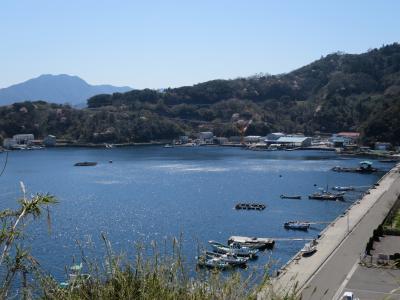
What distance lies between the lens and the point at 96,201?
31062 millimetres

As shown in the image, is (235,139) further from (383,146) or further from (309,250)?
(309,250)

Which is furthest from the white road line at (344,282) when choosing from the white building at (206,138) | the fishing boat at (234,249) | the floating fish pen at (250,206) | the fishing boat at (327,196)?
the white building at (206,138)

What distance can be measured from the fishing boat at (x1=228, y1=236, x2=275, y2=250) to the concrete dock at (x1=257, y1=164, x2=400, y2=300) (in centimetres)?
193

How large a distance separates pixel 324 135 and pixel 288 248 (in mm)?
62918

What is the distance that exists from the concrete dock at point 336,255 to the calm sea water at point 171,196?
115 cm

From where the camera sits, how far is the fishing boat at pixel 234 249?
60.6ft

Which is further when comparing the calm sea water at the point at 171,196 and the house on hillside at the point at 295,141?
the house on hillside at the point at 295,141

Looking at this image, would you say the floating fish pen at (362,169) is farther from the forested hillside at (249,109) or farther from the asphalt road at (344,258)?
the forested hillside at (249,109)

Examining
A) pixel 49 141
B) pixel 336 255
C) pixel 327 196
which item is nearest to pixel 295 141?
pixel 49 141

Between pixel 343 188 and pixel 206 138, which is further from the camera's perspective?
pixel 206 138

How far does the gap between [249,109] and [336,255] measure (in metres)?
74.6

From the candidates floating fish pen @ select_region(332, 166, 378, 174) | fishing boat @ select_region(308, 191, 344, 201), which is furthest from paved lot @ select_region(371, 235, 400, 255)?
floating fish pen @ select_region(332, 166, 378, 174)

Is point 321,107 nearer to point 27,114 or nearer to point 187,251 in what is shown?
point 27,114

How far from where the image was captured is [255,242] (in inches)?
788
